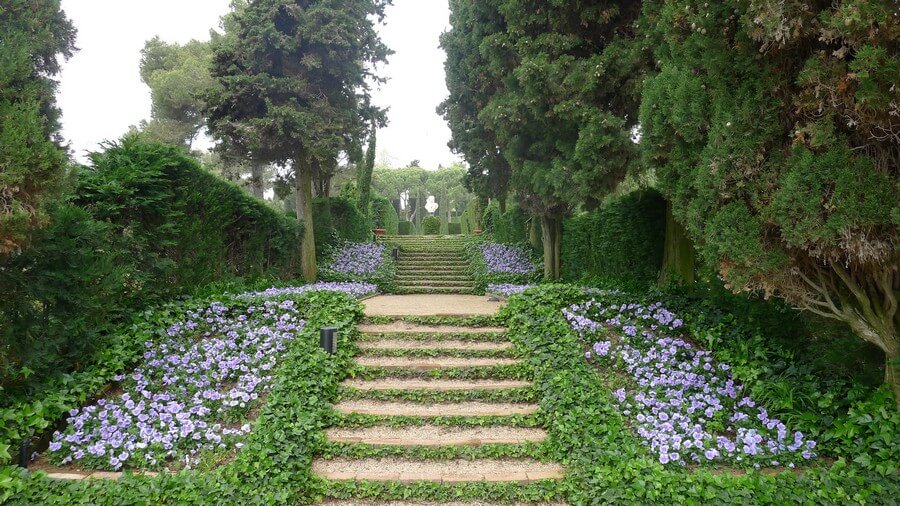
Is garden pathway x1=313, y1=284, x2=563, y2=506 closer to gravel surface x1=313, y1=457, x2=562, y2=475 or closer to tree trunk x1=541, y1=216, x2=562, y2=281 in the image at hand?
gravel surface x1=313, y1=457, x2=562, y2=475

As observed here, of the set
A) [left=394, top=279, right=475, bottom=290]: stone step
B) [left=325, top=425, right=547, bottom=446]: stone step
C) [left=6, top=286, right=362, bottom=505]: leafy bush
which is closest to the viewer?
[left=6, top=286, right=362, bottom=505]: leafy bush

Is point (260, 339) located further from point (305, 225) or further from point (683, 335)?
point (305, 225)

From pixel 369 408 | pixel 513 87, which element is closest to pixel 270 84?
pixel 513 87

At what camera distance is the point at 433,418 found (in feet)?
13.6

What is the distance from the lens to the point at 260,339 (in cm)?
503

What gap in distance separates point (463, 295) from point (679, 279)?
4.90 meters

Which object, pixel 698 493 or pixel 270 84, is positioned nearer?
pixel 698 493

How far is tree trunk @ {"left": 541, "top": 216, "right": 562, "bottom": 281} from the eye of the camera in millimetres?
10562

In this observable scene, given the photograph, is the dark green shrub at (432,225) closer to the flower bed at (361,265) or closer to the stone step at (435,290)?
the flower bed at (361,265)

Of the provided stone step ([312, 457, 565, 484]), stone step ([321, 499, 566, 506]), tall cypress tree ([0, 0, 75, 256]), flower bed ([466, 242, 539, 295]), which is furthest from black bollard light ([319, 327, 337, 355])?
flower bed ([466, 242, 539, 295])

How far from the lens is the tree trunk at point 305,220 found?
438 inches

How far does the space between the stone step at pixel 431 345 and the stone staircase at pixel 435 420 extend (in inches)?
0.4

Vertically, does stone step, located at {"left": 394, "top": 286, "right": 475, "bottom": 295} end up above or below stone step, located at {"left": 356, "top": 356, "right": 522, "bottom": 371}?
above

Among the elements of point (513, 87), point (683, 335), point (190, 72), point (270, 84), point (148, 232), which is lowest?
point (683, 335)
